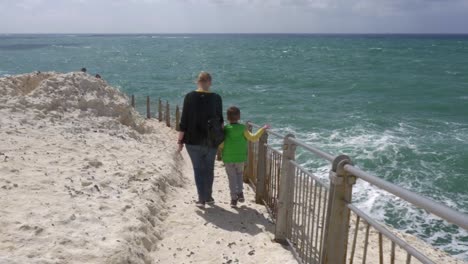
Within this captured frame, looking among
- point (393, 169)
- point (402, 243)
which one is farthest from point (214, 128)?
point (393, 169)

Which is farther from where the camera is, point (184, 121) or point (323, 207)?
point (184, 121)

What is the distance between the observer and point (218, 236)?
17.9 feet

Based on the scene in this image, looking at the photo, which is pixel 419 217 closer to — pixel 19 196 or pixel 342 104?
pixel 19 196

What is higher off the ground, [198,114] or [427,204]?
[427,204]

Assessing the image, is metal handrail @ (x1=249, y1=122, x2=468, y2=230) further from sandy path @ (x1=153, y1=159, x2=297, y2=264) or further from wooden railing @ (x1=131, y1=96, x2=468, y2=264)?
sandy path @ (x1=153, y1=159, x2=297, y2=264)

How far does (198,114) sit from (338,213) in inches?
114

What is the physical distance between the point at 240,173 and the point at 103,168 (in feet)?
8.12

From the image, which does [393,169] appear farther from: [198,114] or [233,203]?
[198,114]

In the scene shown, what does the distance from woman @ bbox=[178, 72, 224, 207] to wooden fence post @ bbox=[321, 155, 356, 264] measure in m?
2.69

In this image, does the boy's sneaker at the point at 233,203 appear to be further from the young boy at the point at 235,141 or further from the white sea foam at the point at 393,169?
the white sea foam at the point at 393,169

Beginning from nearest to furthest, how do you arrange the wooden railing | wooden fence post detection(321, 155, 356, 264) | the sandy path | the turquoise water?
1. the wooden railing
2. wooden fence post detection(321, 155, 356, 264)
3. the sandy path
4. the turquoise water

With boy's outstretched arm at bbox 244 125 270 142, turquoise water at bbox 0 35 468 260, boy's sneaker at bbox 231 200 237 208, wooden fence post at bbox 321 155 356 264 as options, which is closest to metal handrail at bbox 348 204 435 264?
wooden fence post at bbox 321 155 356 264

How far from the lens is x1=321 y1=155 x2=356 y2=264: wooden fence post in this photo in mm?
3143

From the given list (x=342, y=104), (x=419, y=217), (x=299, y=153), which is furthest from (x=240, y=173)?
(x=342, y=104)
